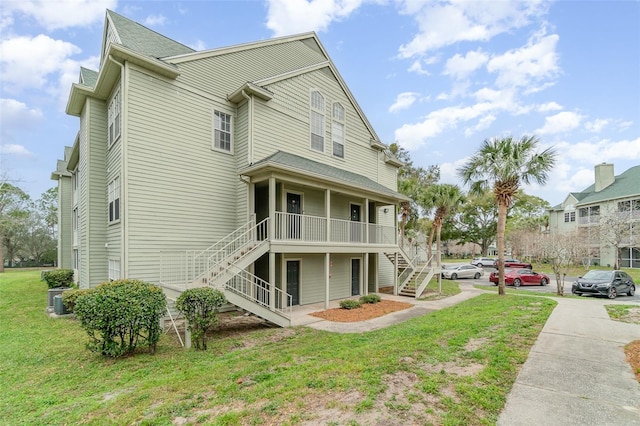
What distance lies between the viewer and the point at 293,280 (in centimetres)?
1346

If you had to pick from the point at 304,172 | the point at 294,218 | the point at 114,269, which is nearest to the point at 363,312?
the point at 294,218

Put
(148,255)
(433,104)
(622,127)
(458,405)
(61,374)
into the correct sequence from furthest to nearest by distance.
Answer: (433,104)
(622,127)
(148,255)
(61,374)
(458,405)

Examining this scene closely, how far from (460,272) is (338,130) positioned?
810 inches

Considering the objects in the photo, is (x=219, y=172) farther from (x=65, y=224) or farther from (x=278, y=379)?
(x=65, y=224)

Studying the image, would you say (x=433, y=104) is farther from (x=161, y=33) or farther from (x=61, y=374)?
(x=61, y=374)

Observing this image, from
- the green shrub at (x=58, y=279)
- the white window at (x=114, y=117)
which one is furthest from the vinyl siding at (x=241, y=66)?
the green shrub at (x=58, y=279)

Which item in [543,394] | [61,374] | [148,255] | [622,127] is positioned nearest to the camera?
[543,394]

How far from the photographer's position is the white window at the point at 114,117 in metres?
11.0

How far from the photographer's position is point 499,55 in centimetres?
1709

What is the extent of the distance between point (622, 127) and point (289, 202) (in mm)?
21361

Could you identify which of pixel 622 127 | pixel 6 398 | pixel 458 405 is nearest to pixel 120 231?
pixel 6 398

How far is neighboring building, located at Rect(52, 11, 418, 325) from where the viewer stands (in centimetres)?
1015

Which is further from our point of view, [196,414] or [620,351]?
[620,351]

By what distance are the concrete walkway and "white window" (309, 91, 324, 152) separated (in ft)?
36.9
